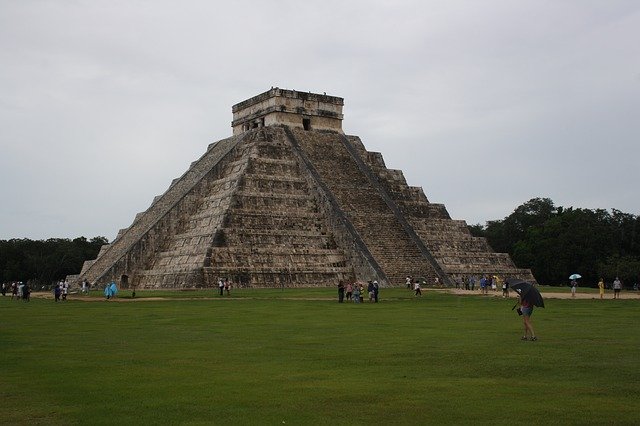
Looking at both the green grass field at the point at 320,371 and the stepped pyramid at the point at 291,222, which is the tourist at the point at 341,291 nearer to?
the green grass field at the point at 320,371

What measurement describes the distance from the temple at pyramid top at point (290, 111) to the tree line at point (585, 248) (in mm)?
18442

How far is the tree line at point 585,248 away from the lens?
5172 cm

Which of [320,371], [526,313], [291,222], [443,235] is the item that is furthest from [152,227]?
[320,371]

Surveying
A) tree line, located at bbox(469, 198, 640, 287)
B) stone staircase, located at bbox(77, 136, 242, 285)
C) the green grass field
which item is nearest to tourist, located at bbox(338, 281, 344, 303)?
the green grass field

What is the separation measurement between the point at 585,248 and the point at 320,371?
4709 cm

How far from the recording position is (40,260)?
221 ft

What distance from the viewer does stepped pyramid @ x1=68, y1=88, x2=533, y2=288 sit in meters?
35.2

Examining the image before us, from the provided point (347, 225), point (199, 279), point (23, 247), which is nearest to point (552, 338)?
point (199, 279)

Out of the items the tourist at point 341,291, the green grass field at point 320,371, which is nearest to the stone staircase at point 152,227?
the tourist at point 341,291

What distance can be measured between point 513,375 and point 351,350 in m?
3.00

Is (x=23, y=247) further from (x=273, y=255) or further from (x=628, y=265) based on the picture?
(x=628, y=265)

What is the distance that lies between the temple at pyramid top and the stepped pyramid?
59 mm

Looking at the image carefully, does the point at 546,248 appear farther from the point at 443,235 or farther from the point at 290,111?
the point at 290,111

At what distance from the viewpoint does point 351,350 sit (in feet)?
38.4
